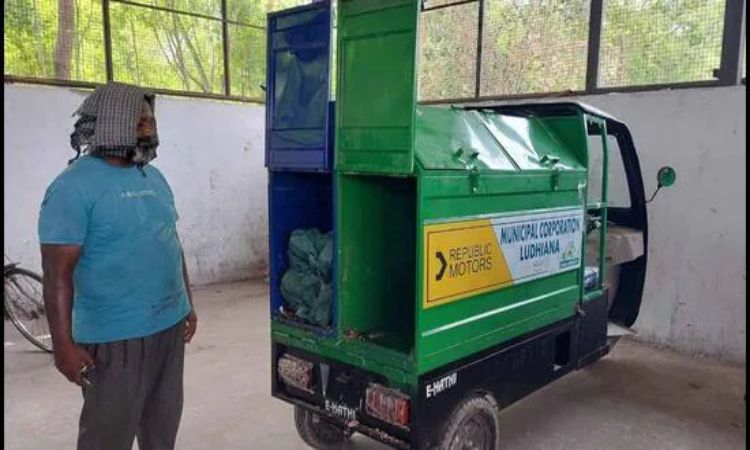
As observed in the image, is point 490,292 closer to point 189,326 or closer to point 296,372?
point 296,372

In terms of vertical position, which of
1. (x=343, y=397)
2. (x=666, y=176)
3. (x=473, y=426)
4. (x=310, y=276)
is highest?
(x=666, y=176)

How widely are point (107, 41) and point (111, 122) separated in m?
3.88

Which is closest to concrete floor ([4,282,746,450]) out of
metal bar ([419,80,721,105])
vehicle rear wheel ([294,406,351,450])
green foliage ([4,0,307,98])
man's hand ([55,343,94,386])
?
vehicle rear wheel ([294,406,351,450])

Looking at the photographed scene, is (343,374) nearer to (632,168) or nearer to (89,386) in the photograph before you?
(89,386)

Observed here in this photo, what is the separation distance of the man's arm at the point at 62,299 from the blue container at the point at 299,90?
2.89 feet

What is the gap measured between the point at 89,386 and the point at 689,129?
12.9 feet

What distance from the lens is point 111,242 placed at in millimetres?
1824

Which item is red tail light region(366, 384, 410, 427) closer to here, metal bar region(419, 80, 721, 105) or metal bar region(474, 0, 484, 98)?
metal bar region(419, 80, 721, 105)

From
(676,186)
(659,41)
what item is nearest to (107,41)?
(659,41)

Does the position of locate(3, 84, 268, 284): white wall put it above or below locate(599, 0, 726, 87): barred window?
below

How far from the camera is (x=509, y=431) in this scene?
2.95m

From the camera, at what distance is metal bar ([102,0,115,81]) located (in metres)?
5.05

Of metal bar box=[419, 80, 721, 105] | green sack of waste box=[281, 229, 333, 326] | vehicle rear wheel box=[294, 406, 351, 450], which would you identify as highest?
metal bar box=[419, 80, 721, 105]

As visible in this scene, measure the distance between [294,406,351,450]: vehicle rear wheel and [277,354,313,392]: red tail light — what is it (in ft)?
0.67
